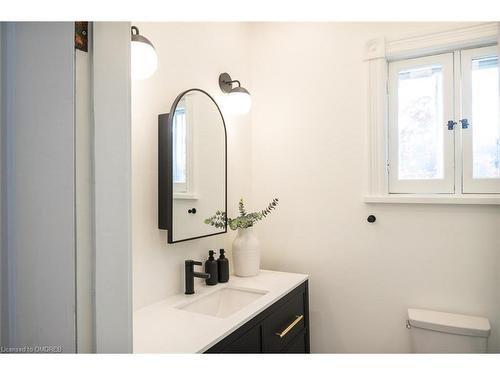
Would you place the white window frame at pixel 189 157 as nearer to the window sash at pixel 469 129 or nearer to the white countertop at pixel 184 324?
the white countertop at pixel 184 324

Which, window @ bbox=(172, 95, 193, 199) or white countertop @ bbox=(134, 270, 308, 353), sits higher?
window @ bbox=(172, 95, 193, 199)

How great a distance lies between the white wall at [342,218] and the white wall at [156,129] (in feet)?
0.93

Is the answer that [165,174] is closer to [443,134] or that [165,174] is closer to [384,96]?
[384,96]

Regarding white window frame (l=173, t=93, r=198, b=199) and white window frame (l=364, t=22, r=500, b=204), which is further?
white window frame (l=364, t=22, r=500, b=204)

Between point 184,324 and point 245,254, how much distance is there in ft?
2.14

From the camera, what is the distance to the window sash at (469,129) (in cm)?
165

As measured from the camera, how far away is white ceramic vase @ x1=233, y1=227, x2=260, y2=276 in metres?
1.80

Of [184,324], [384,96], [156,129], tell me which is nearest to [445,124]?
[384,96]

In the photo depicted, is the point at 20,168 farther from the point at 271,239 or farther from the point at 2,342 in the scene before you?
the point at 271,239

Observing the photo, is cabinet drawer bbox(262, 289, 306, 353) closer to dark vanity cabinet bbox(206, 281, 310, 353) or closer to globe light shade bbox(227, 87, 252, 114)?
dark vanity cabinet bbox(206, 281, 310, 353)

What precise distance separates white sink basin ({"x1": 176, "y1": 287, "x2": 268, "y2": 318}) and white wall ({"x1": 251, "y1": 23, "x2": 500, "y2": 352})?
1.63 ft

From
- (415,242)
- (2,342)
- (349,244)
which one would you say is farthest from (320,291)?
(2,342)

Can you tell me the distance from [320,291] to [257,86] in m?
1.32

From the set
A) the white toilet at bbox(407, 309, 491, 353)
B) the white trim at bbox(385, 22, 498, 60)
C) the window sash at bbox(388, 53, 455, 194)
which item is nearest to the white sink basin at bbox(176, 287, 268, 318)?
the white toilet at bbox(407, 309, 491, 353)
